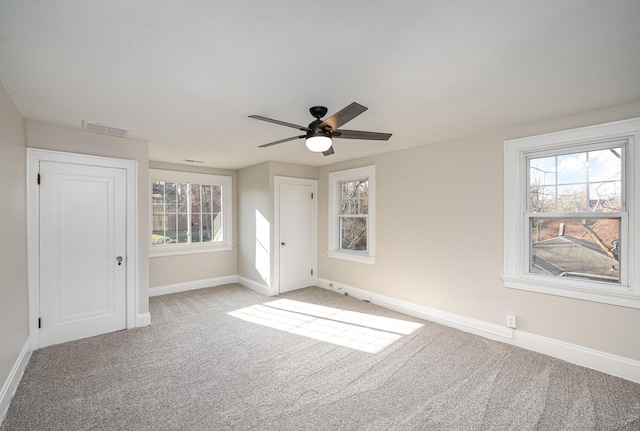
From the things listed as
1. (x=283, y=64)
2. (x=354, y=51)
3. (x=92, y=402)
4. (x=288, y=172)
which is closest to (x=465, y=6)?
(x=354, y=51)

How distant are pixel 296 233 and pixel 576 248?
3888 millimetres

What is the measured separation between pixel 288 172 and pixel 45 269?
11.3ft

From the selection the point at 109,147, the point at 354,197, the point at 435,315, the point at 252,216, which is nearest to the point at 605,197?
the point at 435,315

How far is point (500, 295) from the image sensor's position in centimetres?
319

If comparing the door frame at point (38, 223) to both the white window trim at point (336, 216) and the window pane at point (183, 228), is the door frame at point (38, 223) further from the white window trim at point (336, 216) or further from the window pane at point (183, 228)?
the white window trim at point (336, 216)

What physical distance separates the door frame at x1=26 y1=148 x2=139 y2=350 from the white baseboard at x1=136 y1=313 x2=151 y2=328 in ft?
0.14

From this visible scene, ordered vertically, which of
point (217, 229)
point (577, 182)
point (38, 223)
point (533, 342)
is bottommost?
point (533, 342)

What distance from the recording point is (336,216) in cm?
523

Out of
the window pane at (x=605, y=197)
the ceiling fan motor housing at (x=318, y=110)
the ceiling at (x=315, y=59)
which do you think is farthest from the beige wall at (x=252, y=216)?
the window pane at (x=605, y=197)

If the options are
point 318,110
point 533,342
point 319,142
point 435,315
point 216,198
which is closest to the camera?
Answer: point 319,142

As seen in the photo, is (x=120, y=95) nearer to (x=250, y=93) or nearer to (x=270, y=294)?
(x=250, y=93)

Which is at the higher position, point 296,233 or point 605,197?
point 605,197

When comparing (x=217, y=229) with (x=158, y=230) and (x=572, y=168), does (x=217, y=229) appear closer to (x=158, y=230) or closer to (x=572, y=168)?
(x=158, y=230)

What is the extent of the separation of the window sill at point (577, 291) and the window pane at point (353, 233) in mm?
2180
